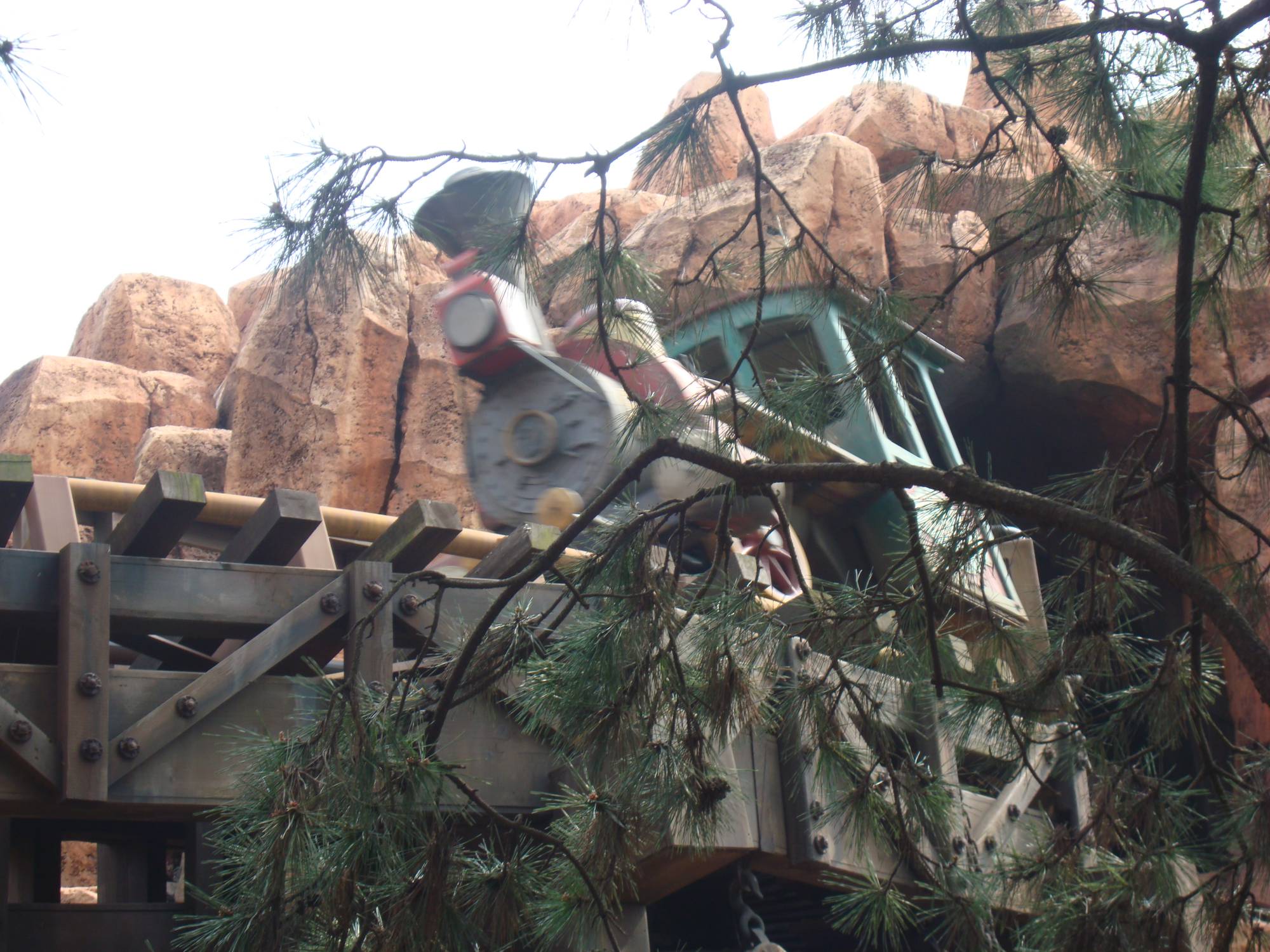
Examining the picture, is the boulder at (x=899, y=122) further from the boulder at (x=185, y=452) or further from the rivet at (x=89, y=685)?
the rivet at (x=89, y=685)

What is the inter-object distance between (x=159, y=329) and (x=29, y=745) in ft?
37.1

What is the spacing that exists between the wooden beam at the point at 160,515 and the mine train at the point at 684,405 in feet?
2.68

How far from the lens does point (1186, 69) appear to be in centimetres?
317

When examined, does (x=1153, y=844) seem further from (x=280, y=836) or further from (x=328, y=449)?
(x=328, y=449)

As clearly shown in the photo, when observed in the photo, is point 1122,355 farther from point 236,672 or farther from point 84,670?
point 84,670

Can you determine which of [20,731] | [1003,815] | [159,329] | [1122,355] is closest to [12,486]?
[20,731]

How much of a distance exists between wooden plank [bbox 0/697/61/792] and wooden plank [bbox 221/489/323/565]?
0.68 meters

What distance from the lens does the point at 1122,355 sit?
1039cm

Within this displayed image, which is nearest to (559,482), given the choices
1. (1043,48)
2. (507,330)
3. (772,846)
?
(507,330)

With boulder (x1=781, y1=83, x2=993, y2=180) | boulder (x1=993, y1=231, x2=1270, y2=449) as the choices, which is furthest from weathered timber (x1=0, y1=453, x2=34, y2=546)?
boulder (x1=781, y1=83, x2=993, y2=180)

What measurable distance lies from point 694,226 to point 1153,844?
7317 millimetres

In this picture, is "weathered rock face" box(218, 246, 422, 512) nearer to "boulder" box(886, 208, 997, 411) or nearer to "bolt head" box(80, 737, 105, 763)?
"boulder" box(886, 208, 997, 411)

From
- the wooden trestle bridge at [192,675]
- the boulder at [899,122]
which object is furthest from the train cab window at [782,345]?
the boulder at [899,122]

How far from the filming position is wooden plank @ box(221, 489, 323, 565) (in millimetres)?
3207
